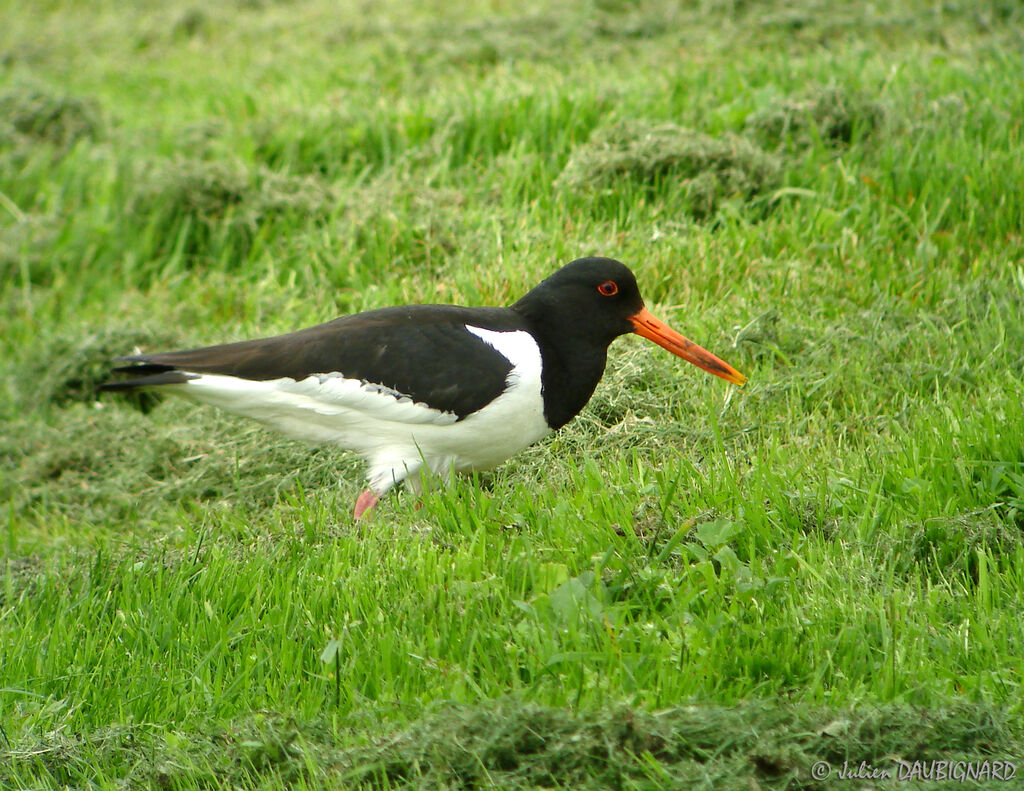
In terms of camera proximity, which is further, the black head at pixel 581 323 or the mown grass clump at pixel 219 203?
the mown grass clump at pixel 219 203

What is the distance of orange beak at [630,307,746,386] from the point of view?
4973mm

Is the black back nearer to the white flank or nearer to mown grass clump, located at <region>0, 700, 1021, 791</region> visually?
the white flank

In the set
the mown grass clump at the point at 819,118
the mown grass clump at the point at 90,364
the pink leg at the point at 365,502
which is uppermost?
the mown grass clump at the point at 819,118

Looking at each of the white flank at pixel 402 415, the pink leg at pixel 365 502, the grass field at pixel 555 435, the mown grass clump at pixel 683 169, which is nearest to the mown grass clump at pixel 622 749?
the grass field at pixel 555 435

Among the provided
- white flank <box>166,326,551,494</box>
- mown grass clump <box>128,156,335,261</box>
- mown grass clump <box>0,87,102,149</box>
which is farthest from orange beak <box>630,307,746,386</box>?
mown grass clump <box>0,87,102,149</box>

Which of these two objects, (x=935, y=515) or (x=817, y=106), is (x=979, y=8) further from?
(x=935, y=515)

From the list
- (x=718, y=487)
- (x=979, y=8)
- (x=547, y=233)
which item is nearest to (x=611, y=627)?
(x=718, y=487)

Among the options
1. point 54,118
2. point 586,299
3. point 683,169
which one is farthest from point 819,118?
point 54,118

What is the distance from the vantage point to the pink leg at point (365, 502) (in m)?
4.64

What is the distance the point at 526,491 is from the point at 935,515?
1.47 metres

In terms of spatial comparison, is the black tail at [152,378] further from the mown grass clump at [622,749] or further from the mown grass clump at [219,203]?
the mown grass clump at [219,203]

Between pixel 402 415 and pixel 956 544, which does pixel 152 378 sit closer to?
A: pixel 402 415

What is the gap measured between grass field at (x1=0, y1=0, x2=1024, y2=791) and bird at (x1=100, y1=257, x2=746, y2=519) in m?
0.25

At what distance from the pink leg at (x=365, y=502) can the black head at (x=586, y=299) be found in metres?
1.02
